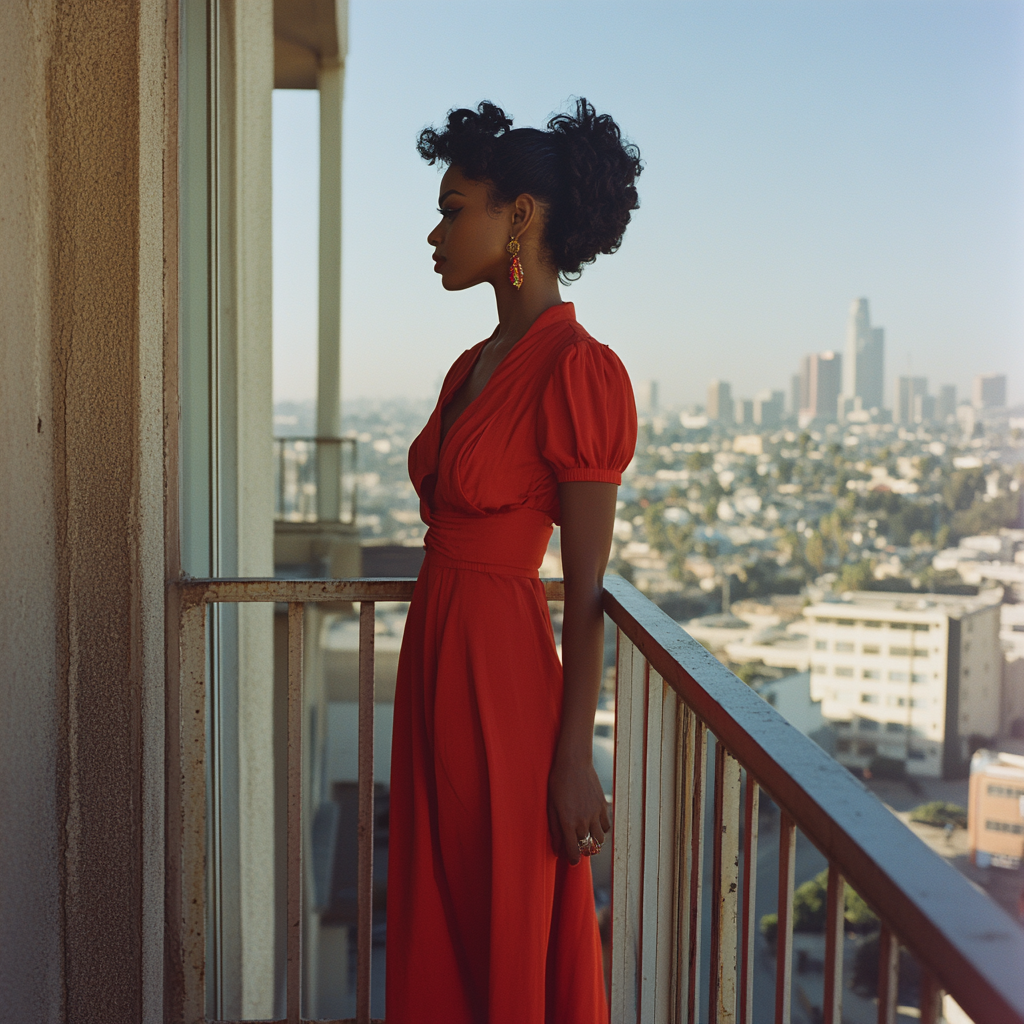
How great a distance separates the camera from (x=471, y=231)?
52.3 inches

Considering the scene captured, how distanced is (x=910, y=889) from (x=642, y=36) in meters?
32.9

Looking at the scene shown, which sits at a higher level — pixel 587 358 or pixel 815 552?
pixel 587 358

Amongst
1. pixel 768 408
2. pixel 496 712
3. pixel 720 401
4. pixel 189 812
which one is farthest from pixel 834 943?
pixel 720 401

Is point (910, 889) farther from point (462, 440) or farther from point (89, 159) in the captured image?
point (89, 159)

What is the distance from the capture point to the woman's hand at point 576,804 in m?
1.22

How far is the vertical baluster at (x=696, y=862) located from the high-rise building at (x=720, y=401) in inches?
894

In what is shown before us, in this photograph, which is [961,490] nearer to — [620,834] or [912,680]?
[912,680]

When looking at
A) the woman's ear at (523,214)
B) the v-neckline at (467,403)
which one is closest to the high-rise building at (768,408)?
the v-neckline at (467,403)

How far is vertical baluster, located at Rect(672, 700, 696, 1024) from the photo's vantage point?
47.1 inches

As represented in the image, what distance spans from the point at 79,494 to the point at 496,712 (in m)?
0.67

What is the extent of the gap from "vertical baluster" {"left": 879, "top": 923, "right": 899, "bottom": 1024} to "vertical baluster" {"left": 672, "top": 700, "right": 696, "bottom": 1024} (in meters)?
0.61

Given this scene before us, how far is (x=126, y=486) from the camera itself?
1.38 meters

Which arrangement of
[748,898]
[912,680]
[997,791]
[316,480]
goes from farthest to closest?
[912,680] → [997,791] → [316,480] → [748,898]

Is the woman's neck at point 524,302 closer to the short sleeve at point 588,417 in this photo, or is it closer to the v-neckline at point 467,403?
the v-neckline at point 467,403
